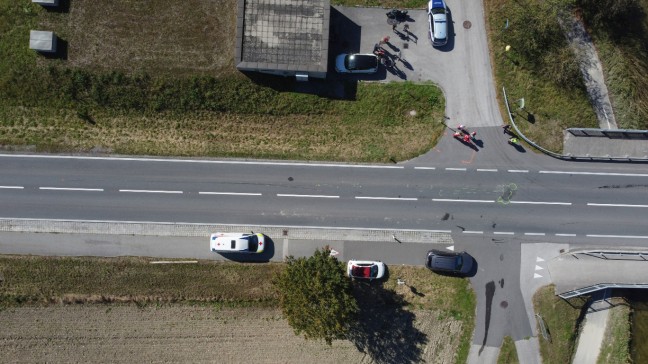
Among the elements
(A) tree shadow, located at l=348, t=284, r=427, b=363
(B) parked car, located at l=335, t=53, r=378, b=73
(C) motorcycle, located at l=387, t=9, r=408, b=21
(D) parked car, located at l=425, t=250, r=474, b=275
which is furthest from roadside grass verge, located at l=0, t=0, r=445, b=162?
(A) tree shadow, located at l=348, t=284, r=427, b=363

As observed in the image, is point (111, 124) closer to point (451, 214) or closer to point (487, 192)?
point (451, 214)

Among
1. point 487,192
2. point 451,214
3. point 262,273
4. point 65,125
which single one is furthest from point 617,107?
point 65,125

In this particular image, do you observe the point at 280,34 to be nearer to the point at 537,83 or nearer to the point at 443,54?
the point at 443,54

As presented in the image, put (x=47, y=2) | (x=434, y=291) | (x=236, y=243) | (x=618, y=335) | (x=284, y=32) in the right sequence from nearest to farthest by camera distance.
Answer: (x=284, y=32), (x=236, y=243), (x=47, y=2), (x=434, y=291), (x=618, y=335)

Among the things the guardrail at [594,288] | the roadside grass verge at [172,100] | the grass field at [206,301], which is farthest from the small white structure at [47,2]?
the guardrail at [594,288]

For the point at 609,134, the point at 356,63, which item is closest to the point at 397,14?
the point at 356,63

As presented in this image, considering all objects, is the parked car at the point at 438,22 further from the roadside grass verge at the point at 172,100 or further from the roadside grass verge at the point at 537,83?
the roadside grass verge at the point at 537,83
